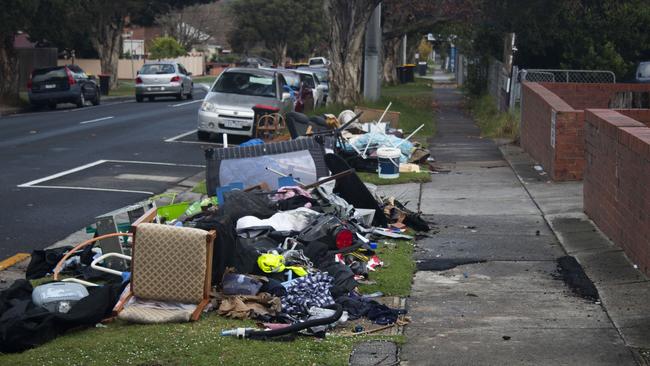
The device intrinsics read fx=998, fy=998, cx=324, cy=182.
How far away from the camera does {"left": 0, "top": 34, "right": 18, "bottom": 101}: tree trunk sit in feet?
127

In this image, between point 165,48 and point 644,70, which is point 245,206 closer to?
point 644,70

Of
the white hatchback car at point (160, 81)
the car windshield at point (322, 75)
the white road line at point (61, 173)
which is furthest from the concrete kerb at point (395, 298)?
the white hatchback car at point (160, 81)

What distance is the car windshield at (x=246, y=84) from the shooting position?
23.0 m

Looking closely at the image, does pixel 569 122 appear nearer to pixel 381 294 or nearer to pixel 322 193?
pixel 322 193

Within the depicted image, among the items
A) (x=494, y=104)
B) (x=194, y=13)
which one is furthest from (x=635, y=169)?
(x=194, y=13)

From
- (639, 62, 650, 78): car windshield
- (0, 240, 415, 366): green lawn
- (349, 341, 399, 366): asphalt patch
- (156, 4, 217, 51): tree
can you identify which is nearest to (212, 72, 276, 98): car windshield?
(639, 62, 650, 78): car windshield

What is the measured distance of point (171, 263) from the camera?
7.41m

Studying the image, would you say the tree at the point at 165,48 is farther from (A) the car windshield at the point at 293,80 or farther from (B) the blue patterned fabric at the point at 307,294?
(B) the blue patterned fabric at the point at 307,294

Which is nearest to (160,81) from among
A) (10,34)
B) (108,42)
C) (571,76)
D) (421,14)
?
(10,34)

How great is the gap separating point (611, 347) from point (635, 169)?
2.94 metres

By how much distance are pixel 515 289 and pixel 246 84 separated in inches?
604

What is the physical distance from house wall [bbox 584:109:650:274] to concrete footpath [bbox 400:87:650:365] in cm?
19

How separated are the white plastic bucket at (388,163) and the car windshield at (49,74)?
79.1 feet

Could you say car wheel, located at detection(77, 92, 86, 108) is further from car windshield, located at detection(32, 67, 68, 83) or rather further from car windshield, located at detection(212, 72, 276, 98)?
car windshield, located at detection(212, 72, 276, 98)
